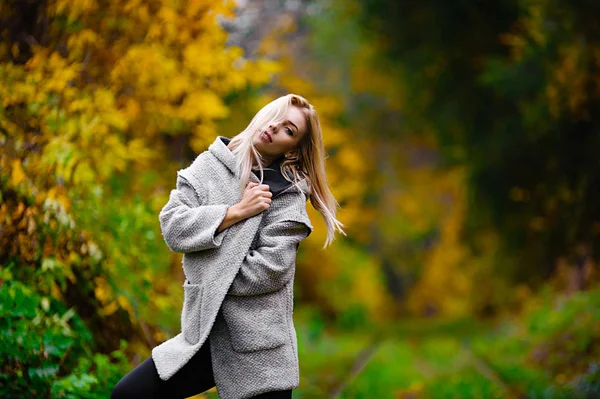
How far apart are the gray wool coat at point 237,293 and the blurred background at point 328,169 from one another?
153 centimetres

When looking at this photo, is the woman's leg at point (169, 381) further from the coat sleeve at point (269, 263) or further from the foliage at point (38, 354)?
the foliage at point (38, 354)

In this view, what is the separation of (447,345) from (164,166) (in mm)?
8990

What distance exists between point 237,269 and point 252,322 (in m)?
0.23

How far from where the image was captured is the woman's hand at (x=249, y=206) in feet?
11.2

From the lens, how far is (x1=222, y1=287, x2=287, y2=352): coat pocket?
11.2ft

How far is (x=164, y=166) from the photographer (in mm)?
8812

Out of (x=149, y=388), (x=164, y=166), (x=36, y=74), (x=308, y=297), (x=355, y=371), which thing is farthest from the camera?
(x=308, y=297)

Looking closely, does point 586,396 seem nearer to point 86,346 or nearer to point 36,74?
point 86,346

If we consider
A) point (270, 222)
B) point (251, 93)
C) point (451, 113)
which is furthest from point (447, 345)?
point (270, 222)

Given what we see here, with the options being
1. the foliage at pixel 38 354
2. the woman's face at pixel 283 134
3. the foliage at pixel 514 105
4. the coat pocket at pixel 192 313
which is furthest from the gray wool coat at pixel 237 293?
the foliage at pixel 514 105

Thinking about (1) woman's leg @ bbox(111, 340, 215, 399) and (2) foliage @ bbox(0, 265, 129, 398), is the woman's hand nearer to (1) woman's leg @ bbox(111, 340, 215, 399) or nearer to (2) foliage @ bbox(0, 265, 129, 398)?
(1) woman's leg @ bbox(111, 340, 215, 399)

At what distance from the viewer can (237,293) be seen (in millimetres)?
3400

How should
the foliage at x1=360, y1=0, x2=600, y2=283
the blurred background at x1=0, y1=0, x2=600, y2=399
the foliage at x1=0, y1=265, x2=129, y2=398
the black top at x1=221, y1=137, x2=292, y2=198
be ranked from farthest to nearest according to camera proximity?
the foliage at x1=360, y1=0, x2=600, y2=283, the blurred background at x1=0, y1=0, x2=600, y2=399, the foliage at x1=0, y1=265, x2=129, y2=398, the black top at x1=221, y1=137, x2=292, y2=198

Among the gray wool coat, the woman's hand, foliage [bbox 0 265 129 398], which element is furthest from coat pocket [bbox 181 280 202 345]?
foliage [bbox 0 265 129 398]
